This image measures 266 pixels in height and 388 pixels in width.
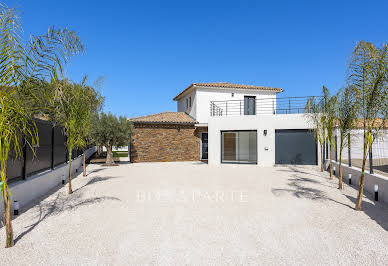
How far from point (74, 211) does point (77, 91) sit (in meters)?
4.05

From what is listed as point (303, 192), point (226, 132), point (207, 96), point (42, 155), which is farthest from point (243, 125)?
point (42, 155)

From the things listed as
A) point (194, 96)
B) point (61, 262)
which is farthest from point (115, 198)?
point (194, 96)

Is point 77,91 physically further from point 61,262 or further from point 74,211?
point 61,262

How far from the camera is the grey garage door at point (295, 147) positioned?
16.7m

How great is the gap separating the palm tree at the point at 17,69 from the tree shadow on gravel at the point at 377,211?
23.3 ft

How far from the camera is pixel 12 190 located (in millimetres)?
6145

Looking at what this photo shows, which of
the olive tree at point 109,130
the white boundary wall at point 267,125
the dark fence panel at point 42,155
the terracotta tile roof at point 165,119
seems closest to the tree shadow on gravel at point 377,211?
the dark fence panel at point 42,155

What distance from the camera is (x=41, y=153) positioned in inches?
351

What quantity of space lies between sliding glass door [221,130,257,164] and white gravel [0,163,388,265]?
963 cm

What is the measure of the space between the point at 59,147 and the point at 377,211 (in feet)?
40.0

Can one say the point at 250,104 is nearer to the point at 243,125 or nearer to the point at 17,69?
the point at 243,125

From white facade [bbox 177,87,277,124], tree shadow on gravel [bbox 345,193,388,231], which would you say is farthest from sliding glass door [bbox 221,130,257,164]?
tree shadow on gravel [bbox 345,193,388,231]

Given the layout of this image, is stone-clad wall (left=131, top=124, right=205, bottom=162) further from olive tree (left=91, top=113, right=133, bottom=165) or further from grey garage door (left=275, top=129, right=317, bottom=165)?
grey garage door (left=275, top=129, right=317, bottom=165)

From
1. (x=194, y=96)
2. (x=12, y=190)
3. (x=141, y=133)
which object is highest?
(x=194, y=96)
